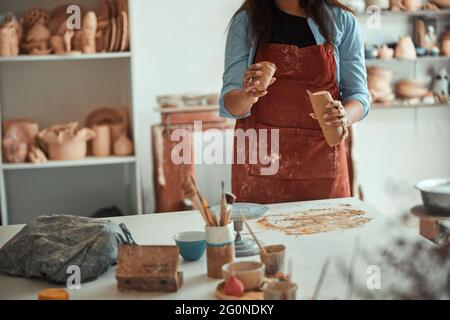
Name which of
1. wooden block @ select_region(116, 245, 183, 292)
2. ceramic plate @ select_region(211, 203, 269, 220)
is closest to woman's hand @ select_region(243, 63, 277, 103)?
ceramic plate @ select_region(211, 203, 269, 220)

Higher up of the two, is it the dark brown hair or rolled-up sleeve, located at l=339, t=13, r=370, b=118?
the dark brown hair

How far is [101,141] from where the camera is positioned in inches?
169

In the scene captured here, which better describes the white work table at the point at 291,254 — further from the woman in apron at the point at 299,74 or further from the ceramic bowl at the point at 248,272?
the woman in apron at the point at 299,74

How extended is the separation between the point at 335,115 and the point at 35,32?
2.47m

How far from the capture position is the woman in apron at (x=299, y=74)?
2.67 metres

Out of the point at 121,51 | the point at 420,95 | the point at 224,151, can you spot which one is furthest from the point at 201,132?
the point at 420,95

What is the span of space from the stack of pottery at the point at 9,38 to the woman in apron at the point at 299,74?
77.3 inches

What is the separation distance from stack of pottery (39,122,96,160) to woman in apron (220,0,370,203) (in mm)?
1755

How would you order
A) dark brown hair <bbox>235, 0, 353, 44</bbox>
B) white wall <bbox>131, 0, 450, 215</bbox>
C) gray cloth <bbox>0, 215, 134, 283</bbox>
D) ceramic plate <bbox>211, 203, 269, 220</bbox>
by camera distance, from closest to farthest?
gray cloth <bbox>0, 215, 134, 283</bbox> → ceramic plate <bbox>211, 203, 269, 220</bbox> → dark brown hair <bbox>235, 0, 353, 44</bbox> → white wall <bbox>131, 0, 450, 215</bbox>

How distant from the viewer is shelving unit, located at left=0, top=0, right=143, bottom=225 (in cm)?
442

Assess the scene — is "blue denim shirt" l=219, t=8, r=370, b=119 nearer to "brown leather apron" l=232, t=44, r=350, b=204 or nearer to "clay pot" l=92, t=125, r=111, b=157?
"brown leather apron" l=232, t=44, r=350, b=204

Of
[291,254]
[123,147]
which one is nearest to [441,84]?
[123,147]

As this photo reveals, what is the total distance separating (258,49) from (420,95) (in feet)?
8.13
